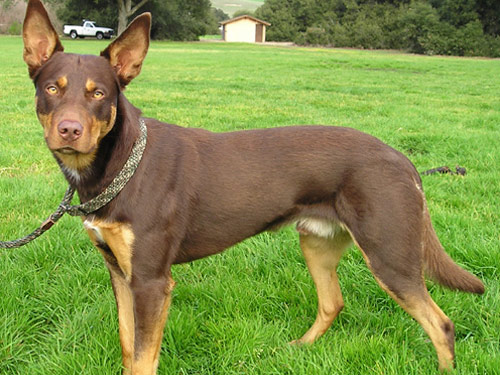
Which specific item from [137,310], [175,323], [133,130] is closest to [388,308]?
[175,323]

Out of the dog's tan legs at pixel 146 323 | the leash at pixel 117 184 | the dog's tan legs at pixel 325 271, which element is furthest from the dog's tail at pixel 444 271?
the leash at pixel 117 184

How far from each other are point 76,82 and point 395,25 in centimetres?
5394

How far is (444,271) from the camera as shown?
9.46 feet

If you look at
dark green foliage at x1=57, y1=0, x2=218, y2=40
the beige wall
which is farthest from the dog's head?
the beige wall

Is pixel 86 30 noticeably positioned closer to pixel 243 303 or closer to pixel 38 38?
pixel 38 38

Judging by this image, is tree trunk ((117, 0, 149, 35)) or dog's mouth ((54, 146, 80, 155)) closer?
dog's mouth ((54, 146, 80, 155))

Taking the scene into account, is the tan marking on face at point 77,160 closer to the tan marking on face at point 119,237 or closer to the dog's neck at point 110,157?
the dog's neck at point 110,157

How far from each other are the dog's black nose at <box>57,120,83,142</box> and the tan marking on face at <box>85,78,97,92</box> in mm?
266

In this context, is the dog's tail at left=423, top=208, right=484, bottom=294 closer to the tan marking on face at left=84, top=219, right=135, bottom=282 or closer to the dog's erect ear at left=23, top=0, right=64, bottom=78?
the tan marking on face at left=84, top=219, right=135, bottom=282

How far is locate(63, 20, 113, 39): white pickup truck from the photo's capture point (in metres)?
53.4

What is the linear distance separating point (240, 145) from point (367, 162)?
74cm

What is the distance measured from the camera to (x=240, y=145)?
9.66 feet

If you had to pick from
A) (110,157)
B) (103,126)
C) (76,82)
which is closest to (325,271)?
(110,157)

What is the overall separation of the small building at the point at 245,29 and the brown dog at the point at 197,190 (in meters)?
70.7
